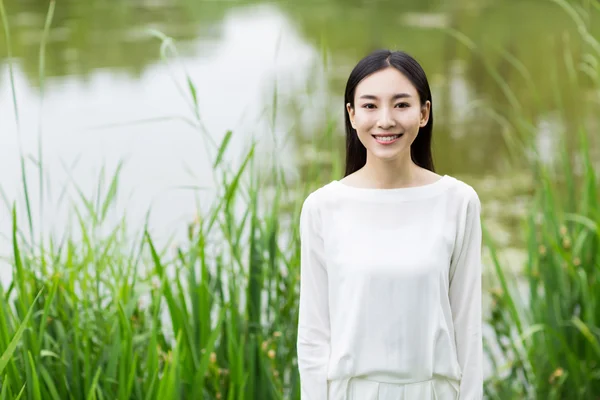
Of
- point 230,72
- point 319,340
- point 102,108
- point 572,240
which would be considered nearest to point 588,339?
point 572,240

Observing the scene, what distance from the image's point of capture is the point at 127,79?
6.59m

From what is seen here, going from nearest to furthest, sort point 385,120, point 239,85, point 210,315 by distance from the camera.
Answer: point 385,120 < point 210,315 < point 239,85

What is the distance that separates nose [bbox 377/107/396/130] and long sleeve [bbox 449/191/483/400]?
0.15m

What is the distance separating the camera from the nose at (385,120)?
3.74 ft

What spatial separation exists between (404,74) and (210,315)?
2.89 ft

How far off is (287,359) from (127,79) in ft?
16.2

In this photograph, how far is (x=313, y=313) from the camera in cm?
122

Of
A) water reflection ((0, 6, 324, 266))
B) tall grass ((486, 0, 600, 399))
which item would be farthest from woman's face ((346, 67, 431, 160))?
water reflection ((0, 6, 324, 266))

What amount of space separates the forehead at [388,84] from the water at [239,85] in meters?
1.30

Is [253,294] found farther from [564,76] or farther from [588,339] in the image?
[564,76]

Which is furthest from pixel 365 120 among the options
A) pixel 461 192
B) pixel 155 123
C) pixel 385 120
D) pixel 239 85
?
pixel 239 85

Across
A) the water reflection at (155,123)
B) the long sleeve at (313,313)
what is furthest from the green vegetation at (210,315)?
the water reflection at (155,123)

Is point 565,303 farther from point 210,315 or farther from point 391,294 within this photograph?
point 391,294

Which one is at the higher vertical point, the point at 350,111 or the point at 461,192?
the point at 350,111
